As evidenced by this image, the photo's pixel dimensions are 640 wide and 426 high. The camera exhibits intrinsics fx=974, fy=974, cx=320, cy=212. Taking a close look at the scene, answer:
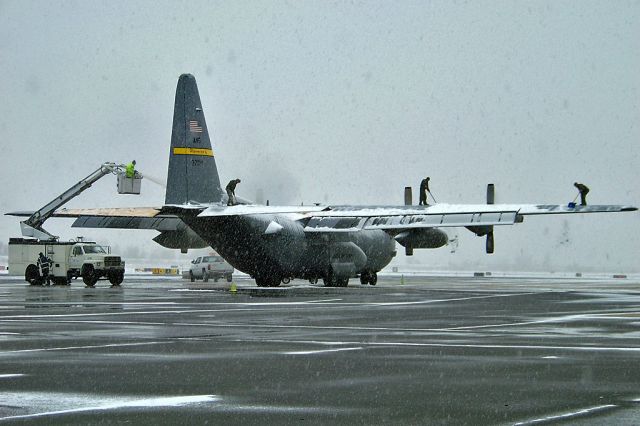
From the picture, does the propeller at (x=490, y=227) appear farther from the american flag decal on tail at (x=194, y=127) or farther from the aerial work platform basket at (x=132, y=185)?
the aerial work platform basket at (x=132, y=185)

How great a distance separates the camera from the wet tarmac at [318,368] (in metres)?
9.86

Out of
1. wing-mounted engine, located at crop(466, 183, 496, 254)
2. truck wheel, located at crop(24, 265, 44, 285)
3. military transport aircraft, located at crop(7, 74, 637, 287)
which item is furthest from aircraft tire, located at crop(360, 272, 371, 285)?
truck wheel, located at crop(24, 265, 44, 285)

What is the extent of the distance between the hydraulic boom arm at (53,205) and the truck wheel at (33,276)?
3.27 m

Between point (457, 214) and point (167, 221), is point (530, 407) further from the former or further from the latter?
point (167, 221)

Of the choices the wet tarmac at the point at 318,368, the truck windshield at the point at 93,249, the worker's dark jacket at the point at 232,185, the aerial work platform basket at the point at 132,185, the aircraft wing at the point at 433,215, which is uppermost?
the aerial work platform basket at the point at 132,185

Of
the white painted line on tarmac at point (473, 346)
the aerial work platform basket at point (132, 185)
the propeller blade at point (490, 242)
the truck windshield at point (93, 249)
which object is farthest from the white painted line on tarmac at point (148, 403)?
the aerial work platform basket at point (132, 185)

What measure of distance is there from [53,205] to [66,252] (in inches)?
253

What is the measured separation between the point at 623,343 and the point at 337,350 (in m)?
5.49

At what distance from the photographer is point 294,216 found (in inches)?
1978

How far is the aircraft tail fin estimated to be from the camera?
1843 inches

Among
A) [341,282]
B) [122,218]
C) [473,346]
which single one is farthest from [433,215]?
[473,346]

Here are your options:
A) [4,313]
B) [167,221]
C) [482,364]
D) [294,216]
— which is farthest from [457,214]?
[482,364]

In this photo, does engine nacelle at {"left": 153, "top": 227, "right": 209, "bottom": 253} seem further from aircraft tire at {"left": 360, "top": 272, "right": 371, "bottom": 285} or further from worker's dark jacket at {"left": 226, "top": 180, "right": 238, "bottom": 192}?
aircraft tire at {"left": 360, "top": 272, "right": 371, "bottom": 285}

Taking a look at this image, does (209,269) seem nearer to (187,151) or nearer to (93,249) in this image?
(93,249)
